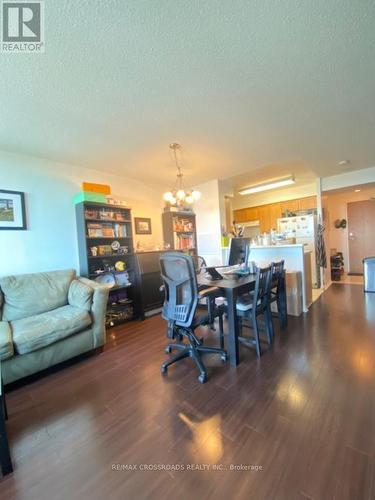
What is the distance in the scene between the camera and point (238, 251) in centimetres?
280

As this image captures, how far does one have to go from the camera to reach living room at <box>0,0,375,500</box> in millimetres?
1192

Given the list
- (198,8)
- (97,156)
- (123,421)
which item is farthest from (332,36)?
(123,421)

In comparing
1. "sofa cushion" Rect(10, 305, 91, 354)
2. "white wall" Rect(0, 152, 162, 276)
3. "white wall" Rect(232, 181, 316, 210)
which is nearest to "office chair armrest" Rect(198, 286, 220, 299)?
"sofa cushion" Rect(10, 305, 91, 354)

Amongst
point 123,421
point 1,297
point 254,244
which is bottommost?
point 123,421

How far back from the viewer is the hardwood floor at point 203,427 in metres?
1.06

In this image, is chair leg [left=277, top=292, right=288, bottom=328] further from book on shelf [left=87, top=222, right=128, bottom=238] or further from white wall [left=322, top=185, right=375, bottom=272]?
white wall [left=322, top=185, right=375, bottom=272]

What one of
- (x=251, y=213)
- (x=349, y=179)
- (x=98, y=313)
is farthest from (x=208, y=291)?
(x=251, y=213)

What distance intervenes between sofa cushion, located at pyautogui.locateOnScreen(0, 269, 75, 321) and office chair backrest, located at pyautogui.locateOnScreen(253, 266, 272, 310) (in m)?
2.34

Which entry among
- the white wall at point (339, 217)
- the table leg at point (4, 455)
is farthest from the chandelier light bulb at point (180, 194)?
the white wall at point (339, 217)

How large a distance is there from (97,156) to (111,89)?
1.42m

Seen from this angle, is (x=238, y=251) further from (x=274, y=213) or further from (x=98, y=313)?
(x=274, y=213)

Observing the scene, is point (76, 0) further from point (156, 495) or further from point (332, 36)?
point (156, 495)

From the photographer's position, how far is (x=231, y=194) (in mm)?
4914

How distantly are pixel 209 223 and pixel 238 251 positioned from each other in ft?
6.31
